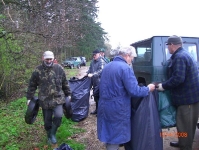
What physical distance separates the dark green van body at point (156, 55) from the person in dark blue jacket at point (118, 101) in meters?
2.08

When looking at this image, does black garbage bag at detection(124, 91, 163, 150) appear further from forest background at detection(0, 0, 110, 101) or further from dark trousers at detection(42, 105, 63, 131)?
forest background at detection(0, 0, 110, 101)

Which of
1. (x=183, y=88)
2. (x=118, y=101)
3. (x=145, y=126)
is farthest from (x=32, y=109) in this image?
(x=183, y=88)

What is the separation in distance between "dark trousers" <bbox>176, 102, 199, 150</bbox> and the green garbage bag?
7 cm

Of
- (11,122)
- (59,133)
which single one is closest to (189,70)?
(59,133)

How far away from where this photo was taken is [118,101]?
256 cm

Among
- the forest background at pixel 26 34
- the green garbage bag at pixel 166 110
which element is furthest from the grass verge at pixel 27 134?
the forest background at pixel 26 34

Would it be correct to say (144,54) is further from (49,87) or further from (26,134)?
(26,134)

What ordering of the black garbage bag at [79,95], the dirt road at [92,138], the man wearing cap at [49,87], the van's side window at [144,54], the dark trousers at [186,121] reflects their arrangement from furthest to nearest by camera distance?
1. the van's side window at [144,54]
2. the black garbage bag at [79,95]
3. the dirt road at [92,138]
4. the man wearing cap at [49,87]
5. the dark trousers at [186,121]

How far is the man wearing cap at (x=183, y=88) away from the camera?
274cm

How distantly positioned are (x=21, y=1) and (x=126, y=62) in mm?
7101

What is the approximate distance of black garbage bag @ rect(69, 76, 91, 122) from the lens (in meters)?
4.88

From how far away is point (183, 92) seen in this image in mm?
2838

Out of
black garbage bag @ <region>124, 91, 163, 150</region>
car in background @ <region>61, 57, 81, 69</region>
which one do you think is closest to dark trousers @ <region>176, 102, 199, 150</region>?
black garbage bag @ <region>124, 91, 163, 150</region>

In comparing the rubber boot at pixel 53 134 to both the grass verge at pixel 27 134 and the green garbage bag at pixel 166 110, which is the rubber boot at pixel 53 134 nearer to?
the grass verge at pixel 27 134
